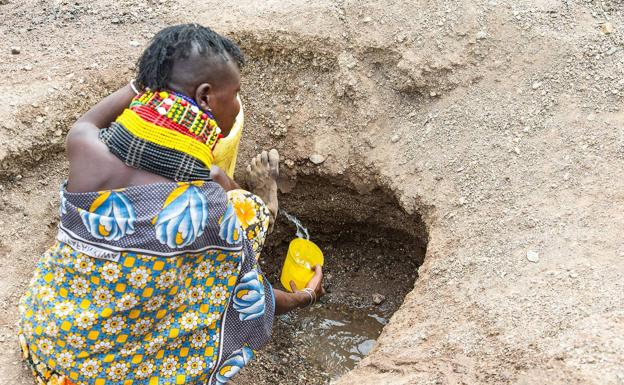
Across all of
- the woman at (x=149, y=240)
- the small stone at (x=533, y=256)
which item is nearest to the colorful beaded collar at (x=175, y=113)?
the woman at (x=149, y=240)

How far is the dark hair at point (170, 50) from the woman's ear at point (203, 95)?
0.09 m

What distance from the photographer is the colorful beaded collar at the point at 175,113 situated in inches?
81.6

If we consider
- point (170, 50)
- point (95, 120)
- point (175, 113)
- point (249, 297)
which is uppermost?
point (170, 50)

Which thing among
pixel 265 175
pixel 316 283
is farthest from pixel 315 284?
pixel 265 175

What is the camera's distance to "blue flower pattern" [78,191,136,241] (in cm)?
210

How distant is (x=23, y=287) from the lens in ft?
9.18

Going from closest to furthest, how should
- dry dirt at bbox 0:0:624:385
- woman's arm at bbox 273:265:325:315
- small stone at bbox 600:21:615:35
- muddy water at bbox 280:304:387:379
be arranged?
dry dirt at bbox 0:0:624:385, woman's arm at bbox 273:265:325:315, small stone at bbox 600:21:615:35, muddy water at bbox 280:304:387:379

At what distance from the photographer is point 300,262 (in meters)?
3.17

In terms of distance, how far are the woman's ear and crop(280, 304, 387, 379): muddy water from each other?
1.58 metres

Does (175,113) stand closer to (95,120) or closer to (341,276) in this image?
(95,120)

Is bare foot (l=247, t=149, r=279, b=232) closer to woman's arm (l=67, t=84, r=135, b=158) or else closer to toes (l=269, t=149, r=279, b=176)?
toes (l=269, t=149, r=279, b=176)

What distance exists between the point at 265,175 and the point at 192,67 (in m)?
0.98

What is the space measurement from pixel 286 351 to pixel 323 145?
0.99 metres

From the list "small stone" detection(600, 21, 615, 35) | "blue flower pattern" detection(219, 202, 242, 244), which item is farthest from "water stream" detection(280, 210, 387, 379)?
"small stone" detection(600, 21, 615, 35)
